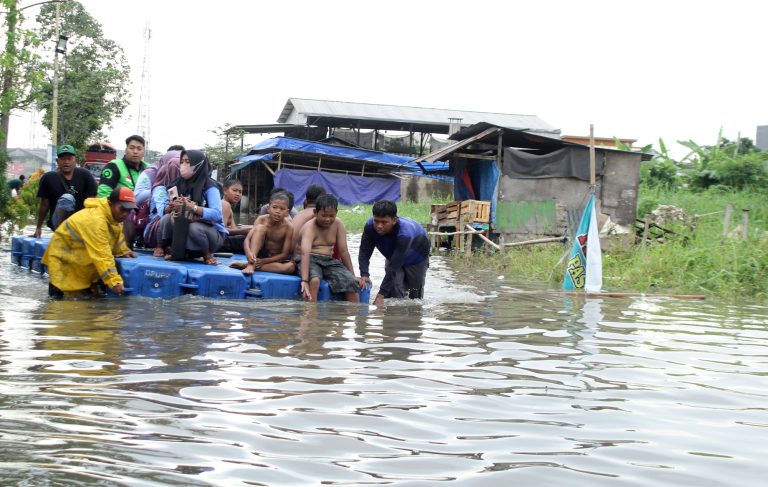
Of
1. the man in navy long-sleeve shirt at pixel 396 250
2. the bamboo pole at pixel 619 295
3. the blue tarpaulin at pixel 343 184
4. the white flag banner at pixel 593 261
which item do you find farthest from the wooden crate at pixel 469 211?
the blue tarpaulin at pixel 343 184

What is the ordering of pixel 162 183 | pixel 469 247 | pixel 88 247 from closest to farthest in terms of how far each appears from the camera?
1. pixel 88 247
2. pixel 162 183
3. pixel 469 247

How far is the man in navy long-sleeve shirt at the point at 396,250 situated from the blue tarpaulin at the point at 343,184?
23043 millimetres

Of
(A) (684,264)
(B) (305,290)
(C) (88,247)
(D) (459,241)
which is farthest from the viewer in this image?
(D) (459,241)

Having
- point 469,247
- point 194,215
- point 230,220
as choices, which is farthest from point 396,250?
point 469,247

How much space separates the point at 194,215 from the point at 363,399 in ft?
15.2

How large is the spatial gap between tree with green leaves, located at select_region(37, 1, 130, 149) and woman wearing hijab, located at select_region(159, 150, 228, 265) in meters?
23.0

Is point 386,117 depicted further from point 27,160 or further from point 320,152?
point 27,160

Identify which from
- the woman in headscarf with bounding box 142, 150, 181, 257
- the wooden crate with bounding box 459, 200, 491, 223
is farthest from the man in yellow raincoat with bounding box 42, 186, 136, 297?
the wooden crate with bounding box 459, 200, 491, 223

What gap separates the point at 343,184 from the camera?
33000 millimetres

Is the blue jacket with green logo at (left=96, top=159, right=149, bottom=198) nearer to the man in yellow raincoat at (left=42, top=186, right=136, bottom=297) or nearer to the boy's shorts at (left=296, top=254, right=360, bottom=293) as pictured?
the man in yellow raincoat at (left=42, top=186, right=136, bottom=297)

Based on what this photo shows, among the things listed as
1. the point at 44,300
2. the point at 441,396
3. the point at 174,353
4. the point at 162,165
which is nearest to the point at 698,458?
the point at 441,396

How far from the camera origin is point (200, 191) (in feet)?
27.2

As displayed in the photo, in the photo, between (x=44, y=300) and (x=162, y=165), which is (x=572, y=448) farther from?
(x=162, y=165)

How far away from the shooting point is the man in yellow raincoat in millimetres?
6961
